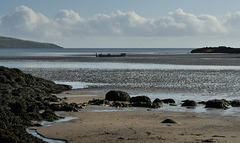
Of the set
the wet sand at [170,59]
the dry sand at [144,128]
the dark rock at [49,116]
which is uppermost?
the wet sand at [170,59]

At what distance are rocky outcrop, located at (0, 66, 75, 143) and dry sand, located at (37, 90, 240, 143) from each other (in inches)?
59.6

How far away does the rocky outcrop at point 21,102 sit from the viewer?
1500 centimetres

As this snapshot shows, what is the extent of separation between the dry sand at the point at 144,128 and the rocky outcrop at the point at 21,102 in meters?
1.51

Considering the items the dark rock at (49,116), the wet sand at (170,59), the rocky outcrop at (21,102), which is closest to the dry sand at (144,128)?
the dark rock at (49,116)

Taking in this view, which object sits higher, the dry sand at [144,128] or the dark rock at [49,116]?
the dark rock at [49,116]

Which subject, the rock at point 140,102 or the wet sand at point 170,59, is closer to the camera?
the rock at point 140,102

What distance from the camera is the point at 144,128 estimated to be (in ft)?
60.0

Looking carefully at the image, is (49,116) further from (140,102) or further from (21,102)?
(140,102)

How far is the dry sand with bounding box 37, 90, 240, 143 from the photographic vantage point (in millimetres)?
16266

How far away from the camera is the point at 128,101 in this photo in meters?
28.4

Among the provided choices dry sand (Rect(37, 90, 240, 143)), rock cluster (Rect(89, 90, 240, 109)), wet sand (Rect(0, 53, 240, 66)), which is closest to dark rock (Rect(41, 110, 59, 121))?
dry sand (Rect(37, 90, 240, 143))

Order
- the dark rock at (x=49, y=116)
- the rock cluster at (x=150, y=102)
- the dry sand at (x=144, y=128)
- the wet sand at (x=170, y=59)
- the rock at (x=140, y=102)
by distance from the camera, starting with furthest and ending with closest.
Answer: the wet sand at (x=170, y=59)
the rock at (x=140, y=102)
the rock cluster at (x=150, y=102)
the dark rock at (x=49, y=116)
the dry sand at (x=144, y=128)

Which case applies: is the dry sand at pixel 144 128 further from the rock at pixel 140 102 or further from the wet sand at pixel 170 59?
the wet sand at pixel 170 59

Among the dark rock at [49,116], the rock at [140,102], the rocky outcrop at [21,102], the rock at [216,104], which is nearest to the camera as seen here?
the rocky outcrop at [21,102]
